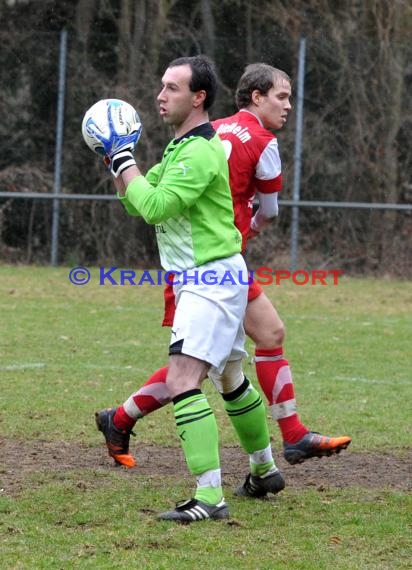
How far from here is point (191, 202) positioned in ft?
15.3

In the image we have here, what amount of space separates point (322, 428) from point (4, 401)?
201 centimetres

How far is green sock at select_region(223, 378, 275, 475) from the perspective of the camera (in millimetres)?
5273

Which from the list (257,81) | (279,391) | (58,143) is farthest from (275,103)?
(58,143)

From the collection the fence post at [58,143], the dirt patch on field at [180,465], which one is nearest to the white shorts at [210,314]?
the dirt patch on field at [180,465]

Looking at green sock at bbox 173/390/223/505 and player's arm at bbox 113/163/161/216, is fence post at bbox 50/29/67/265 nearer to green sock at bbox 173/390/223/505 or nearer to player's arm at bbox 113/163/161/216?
player's arm at bbox 113/163/161/216

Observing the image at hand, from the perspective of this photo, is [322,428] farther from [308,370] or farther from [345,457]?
[308,370]

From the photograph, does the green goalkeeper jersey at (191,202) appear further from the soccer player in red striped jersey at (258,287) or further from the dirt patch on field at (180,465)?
the dirt patch on field at (180,465)

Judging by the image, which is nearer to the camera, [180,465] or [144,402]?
[144,402]

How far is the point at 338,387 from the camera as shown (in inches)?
322

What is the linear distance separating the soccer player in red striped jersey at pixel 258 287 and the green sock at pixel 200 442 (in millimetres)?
664

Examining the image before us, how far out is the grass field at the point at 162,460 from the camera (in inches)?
169

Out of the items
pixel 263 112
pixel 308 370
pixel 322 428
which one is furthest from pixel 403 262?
pixel 263 112

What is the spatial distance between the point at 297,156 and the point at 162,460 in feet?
36.5

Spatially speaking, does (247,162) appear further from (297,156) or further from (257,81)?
(297,156)
